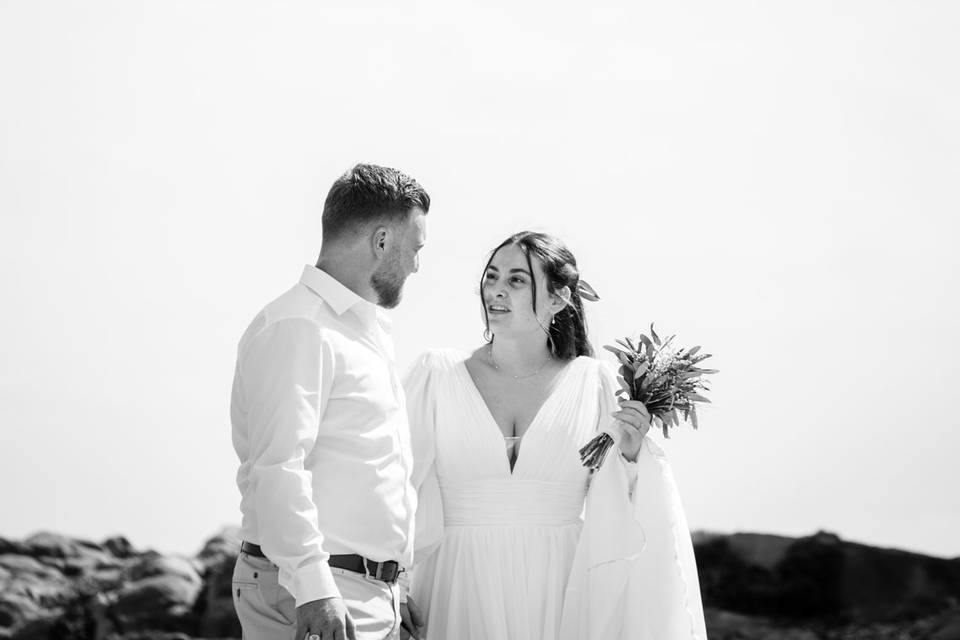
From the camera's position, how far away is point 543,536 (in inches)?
165

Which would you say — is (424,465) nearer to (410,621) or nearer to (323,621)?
(410,621)

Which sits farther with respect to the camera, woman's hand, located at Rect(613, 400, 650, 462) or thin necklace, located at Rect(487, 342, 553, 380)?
thin necklace, located at Rect(487, 342, 553, 380)

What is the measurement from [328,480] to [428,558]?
1342 millimetres

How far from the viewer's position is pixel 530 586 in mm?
4172

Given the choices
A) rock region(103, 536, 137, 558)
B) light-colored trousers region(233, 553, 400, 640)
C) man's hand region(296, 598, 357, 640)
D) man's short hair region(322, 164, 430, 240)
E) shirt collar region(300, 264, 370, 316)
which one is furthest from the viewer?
rock region(103, 536, 137, 558)

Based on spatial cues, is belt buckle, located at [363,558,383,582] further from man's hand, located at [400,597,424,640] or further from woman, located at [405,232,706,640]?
woman, located at [405,232,706,640]

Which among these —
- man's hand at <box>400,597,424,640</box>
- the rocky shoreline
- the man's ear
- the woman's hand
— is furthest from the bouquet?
the rocky shoreline

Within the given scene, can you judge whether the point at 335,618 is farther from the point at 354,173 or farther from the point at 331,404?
the point at 354,173

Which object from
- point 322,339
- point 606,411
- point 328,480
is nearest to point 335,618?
point 328,480

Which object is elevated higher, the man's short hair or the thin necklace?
the man's short hair

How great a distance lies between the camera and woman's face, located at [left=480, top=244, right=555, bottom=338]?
4422 millimetres

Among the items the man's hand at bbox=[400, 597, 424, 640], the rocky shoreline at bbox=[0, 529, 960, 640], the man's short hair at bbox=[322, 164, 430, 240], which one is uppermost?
the man's short hair at bbox=[322, 164, 430, 240]

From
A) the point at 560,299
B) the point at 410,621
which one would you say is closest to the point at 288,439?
the point at 410,621

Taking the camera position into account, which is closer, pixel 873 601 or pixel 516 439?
pixel 516 439
